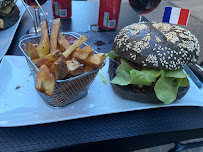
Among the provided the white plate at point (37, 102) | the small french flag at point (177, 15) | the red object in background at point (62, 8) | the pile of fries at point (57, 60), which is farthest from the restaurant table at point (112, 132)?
the red object in background at point (62, 8)

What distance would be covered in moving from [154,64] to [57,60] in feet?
1.96

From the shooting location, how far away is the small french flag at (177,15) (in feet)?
4.82

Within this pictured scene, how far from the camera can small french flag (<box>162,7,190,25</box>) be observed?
1468 mm

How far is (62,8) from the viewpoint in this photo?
2109 millimetres

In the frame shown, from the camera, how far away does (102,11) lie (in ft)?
6.46

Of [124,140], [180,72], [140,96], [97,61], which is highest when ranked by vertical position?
[97,61]

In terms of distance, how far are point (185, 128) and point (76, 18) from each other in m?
1.85

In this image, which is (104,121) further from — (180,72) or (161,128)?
(180,72)

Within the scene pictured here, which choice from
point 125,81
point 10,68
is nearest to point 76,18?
point 10,68

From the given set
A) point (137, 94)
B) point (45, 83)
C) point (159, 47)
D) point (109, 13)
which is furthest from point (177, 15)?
point (45, 83)

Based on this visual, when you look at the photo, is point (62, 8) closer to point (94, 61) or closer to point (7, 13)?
point (7, 13)

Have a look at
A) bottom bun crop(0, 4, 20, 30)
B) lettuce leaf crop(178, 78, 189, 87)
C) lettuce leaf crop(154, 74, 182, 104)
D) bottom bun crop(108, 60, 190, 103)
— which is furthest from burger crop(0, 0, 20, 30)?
lettuce leaf crop(178, 78, 189, 87)

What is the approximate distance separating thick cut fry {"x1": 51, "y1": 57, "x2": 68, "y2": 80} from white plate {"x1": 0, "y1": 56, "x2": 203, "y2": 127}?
266 mm

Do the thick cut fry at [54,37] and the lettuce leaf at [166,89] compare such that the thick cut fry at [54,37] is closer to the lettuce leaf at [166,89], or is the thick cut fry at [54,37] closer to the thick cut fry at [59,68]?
the thick cut fry at [59,68]
